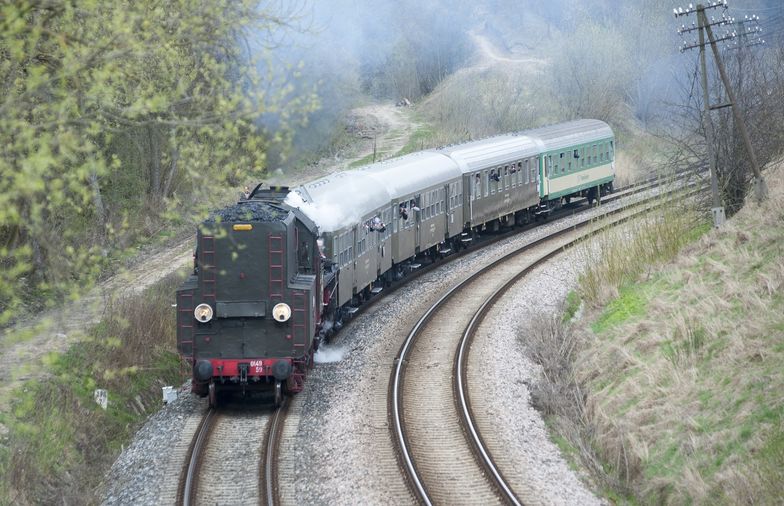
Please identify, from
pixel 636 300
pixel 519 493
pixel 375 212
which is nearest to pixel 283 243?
pixel 519 493

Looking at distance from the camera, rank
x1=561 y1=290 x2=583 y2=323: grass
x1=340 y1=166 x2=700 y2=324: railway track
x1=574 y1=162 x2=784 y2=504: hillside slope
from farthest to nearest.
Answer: x1=340 y1=166 x2=700 y2=324: railway track < x1=561 y1=290 x2=583 y2=323: grass < x1=574 y1=162 x2=784 y2=504: hillside slope

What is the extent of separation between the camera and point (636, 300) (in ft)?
66.0

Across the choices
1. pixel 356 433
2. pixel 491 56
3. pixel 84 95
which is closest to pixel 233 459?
pixel 356 433

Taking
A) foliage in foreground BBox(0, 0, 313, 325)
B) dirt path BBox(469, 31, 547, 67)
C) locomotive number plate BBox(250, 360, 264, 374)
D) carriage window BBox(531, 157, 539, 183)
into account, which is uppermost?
dirt path BBox(469, 31, 547, 67)

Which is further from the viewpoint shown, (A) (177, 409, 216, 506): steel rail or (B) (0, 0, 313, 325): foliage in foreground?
(A) (177, 409, 216, 506): steel rail

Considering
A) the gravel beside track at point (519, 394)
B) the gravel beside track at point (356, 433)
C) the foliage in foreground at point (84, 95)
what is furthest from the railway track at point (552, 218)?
the foliage in foreground at point (84, 95)

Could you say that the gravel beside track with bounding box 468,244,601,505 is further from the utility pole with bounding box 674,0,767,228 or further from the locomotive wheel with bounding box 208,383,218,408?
the locomotive wheel with bounding box 208,383,218,408

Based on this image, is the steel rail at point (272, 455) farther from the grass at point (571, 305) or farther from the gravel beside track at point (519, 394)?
the grass at point (571, 305)

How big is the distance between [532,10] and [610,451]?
237 feet

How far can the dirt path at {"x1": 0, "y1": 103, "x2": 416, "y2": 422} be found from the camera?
29.1 ft

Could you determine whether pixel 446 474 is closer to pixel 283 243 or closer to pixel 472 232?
pixel 283 243

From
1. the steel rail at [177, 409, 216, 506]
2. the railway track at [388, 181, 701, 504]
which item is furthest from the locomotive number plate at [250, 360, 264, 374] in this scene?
the railway track at [388, 181, 701, 504]

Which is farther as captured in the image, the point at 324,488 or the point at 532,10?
the point at 532,10

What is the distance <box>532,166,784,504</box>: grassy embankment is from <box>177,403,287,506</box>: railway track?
173 inches
